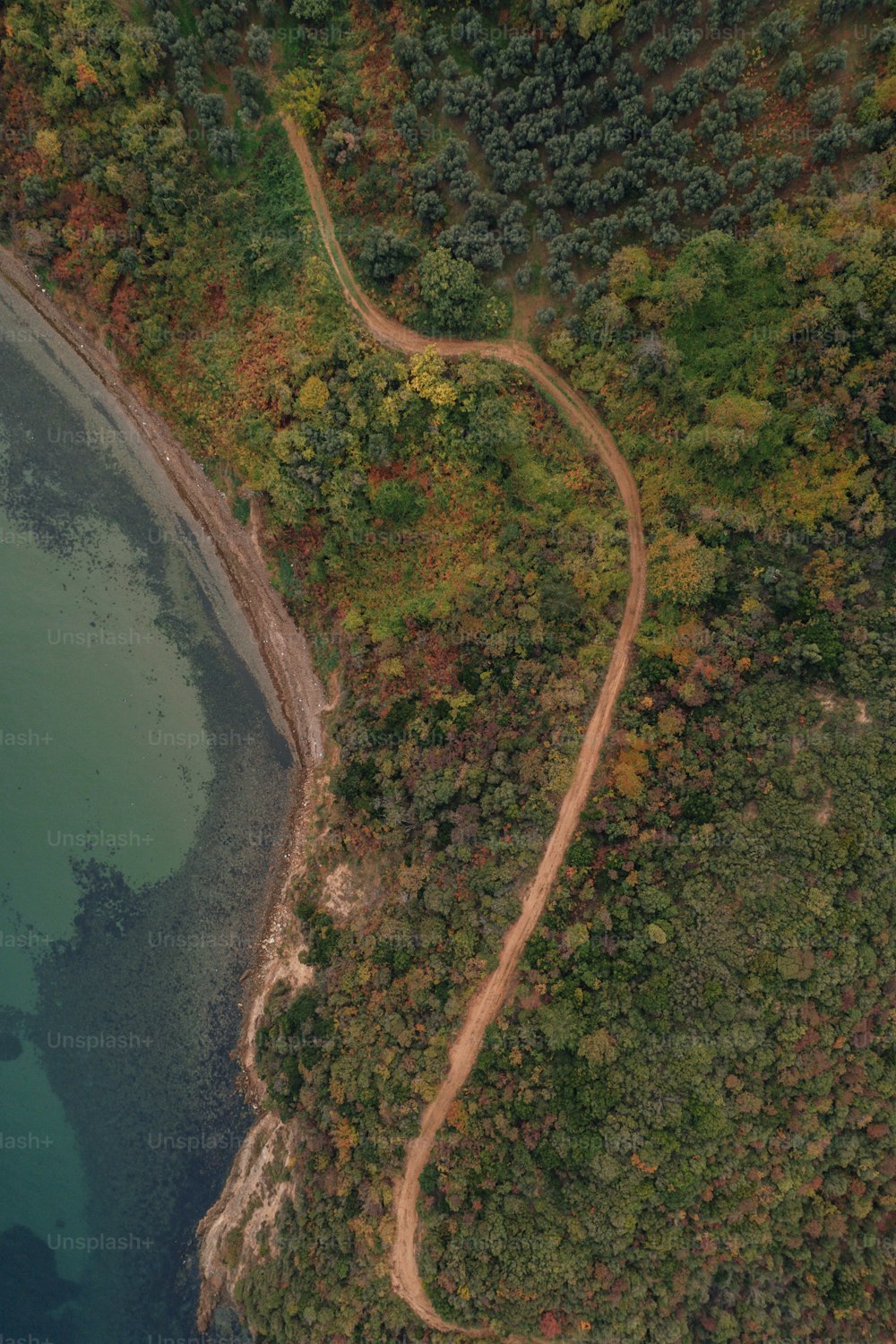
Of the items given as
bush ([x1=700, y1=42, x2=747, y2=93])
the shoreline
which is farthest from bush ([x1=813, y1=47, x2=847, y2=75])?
the shoreline

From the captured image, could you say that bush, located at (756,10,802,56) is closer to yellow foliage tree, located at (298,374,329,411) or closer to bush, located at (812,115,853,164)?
bush, located at (812,115,853,164)

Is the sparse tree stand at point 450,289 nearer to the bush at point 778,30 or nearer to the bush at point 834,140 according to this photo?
the bush at point 778,30

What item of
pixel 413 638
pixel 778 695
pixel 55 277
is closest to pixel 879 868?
pixel 778 695

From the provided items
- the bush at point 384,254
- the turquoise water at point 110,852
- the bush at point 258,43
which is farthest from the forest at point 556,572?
the turquoise water at point 110,852

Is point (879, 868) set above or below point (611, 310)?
below

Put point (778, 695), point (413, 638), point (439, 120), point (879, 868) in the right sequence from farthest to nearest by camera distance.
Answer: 1. point (413, 638)
2. point (439, 120)
3. point (778, 695)
4. point (879, 868)

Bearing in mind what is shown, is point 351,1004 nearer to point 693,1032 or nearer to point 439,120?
point 693,1032

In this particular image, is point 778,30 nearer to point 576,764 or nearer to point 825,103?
point 825,103
